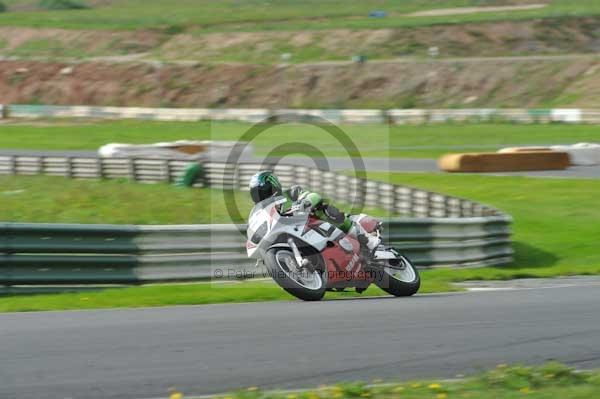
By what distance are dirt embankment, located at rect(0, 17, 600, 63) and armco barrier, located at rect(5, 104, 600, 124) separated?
56.3 feet

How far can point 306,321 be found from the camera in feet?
29.4

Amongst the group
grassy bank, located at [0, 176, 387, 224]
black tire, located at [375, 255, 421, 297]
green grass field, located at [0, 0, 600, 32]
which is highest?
green grass field, located at [0, 0, 600, 32]

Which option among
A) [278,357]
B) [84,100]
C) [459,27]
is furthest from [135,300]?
[459,27]

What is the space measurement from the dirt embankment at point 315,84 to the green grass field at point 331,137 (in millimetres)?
10327

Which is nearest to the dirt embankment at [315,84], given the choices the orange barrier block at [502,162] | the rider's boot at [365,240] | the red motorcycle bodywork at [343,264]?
the orange barrier block at [502,162]

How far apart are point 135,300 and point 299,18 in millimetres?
74560

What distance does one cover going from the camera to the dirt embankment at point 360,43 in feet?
220

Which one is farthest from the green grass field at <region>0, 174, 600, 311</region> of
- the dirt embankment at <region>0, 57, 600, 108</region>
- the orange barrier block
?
the dirt embankment at <region>0, 57, 600, 108</region>

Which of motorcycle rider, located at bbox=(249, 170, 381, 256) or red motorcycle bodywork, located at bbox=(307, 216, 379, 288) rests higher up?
motorcycle rider, located at bbox=(249, 170, 381, 256)

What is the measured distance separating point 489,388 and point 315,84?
55614 mm

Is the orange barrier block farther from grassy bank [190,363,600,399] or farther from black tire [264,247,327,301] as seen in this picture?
grassy bank [190,363,600,399]

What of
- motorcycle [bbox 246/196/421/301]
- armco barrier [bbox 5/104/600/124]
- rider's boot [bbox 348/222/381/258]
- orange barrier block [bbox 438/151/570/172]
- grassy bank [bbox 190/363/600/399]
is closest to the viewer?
grassy bank [bbox 190/363/600/399]

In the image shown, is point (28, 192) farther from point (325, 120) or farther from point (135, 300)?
point (325, 120)

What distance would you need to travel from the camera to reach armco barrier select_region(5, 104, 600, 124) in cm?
A: 4503
